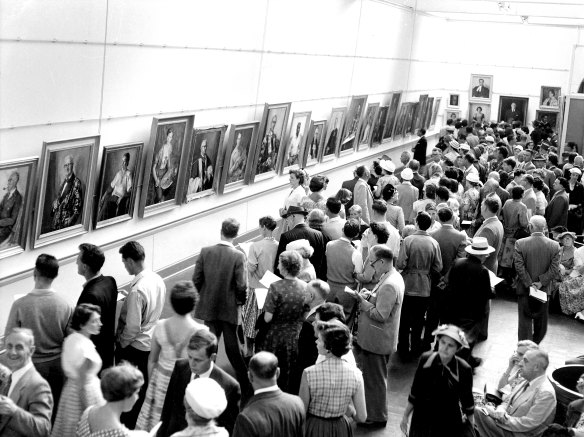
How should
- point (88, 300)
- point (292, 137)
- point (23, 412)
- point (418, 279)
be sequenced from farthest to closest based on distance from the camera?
1. point (292, 137)
2. point (418, 279)
3. point (88, 300)
4. point (23, 412)

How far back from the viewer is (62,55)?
33.1 feet

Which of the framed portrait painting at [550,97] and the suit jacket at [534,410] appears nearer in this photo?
the suit jacket at [534,410]

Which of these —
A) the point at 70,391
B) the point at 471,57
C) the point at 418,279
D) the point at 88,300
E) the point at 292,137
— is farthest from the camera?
the point at 471,57

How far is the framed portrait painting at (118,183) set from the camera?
11.2m

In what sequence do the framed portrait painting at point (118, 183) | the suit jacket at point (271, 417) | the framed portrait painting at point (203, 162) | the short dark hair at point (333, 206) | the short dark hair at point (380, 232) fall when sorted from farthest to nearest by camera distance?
the framed portrait painting at point (203, 162)
the short dark hair at point (333, 206)
the framed portrait painting at point (118, 183)
the short dark hair at point (380, 232)
the suit jacket at point (271, 417)

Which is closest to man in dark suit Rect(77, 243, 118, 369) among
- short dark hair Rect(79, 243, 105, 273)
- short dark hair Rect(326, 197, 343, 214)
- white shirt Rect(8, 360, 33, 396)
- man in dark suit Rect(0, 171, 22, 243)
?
short dark hair Rect(79, 243, 105, 273)

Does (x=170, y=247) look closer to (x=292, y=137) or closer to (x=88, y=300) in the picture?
(x=292, y=137)

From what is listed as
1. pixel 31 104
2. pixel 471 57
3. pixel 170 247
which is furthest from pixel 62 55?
pixel 471 57

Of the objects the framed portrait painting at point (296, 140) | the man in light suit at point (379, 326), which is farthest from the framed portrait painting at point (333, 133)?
the man in light suit at point (379, 326)

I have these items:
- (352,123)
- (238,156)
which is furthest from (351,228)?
(352,123)

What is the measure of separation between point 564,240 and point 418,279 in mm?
4214

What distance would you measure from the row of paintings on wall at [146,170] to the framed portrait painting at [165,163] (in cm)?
2

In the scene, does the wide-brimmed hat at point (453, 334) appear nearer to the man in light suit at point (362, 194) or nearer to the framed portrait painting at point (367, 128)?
the man in light suit at point (362, 194)

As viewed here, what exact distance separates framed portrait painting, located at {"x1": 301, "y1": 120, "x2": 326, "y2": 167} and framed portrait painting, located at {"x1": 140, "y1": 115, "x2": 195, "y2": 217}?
20.9ft
